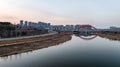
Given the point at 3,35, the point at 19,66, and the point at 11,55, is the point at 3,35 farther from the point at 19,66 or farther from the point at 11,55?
the point at 19,66

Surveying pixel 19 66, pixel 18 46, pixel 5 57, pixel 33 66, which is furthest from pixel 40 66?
pixel 18 46

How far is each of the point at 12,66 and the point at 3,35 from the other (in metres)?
28.2

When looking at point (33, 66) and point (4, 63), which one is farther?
point (4, 63)

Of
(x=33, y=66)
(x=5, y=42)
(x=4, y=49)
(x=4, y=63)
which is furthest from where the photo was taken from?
(x=5, y=42)

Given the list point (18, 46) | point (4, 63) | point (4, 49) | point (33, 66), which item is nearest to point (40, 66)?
point (33, 66)

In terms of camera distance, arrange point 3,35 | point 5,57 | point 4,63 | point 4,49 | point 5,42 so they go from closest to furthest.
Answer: point 4,63
point 5,57
point 4,49
point 5,42
point 3,35

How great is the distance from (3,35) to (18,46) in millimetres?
14539

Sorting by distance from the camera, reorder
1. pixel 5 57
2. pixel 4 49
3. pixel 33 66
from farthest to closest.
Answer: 1. pixel 4 49
2. pixel 5 57
3. pixel 33 66

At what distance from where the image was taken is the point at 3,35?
5088 cm

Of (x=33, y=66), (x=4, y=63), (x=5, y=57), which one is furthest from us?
(x=5, y=57)

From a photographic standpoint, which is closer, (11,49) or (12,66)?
(12,66)

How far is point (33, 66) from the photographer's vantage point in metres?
24.8

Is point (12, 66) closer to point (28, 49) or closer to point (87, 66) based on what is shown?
point (87, 66)

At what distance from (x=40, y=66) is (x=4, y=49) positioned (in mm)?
12212
